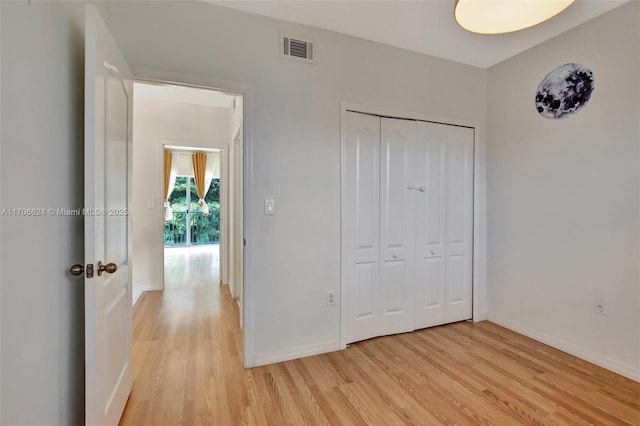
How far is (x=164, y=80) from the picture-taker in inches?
77.7

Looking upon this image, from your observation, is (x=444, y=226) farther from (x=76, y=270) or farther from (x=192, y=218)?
(x=192, y=218)

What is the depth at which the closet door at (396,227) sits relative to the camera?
8.80 ft

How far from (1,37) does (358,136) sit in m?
2.12

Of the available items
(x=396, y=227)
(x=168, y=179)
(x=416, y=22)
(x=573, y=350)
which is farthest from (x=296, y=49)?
(x=168, y=179)

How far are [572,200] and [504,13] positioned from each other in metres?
1.71

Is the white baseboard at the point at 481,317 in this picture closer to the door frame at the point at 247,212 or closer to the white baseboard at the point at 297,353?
the white baseboard at the point at 297,353

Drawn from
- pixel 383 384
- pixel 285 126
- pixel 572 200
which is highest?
pixel 285 126

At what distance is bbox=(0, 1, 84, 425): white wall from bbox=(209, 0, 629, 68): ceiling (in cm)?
129

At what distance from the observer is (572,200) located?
7.91ft

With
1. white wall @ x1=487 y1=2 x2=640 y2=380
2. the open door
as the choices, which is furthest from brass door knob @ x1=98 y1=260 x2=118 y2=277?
white wall @ x1=487 y1=2 x2=640 y2=380

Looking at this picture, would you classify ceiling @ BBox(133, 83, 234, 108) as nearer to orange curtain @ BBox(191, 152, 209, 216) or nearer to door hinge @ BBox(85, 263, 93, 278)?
door hinge @ BBox(85, 263, 93, 278)

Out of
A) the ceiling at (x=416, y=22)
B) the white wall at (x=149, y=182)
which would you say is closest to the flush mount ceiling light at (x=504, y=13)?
the ceiling at (x=416, y=22)

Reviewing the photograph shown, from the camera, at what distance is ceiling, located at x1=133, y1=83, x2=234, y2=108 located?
12.8 feet

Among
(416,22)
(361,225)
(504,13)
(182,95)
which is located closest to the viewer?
(504,13)
